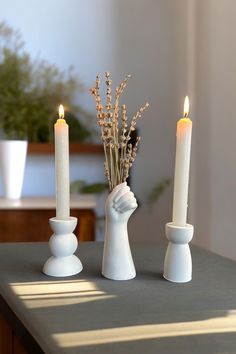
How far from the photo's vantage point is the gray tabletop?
0.52 meters

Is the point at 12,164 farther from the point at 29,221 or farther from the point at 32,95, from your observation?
the point at 32,95

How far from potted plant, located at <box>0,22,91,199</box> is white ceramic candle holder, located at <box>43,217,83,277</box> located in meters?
1.20

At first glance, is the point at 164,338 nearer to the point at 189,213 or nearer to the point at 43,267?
the point at 43,267

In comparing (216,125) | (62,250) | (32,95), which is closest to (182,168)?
(62,250)

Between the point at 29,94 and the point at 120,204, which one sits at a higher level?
the point at 29,94

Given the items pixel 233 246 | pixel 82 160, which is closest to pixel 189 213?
pixel 233 246

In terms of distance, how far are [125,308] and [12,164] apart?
1.23m

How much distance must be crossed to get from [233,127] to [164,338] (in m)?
1.39

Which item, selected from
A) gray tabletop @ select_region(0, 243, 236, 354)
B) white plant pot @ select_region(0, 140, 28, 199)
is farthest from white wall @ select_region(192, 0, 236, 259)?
gray tabletop @ select_region(0, 243, 236, 354)

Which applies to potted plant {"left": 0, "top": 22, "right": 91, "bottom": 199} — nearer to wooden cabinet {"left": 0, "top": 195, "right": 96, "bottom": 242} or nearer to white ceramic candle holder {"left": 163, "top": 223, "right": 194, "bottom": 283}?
wooden cabinet {"left": 0, "top": 195, "right": 96, "bottom": 242}

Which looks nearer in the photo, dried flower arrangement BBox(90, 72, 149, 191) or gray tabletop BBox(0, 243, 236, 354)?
gray tabletop BBox(0, 243, 236, 354)

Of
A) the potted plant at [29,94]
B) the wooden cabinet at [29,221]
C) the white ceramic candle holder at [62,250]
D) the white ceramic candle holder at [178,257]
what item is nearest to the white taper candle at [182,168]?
the white ceramic candle holder at [178,257]

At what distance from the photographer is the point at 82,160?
2186mm

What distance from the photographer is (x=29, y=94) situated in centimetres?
204
